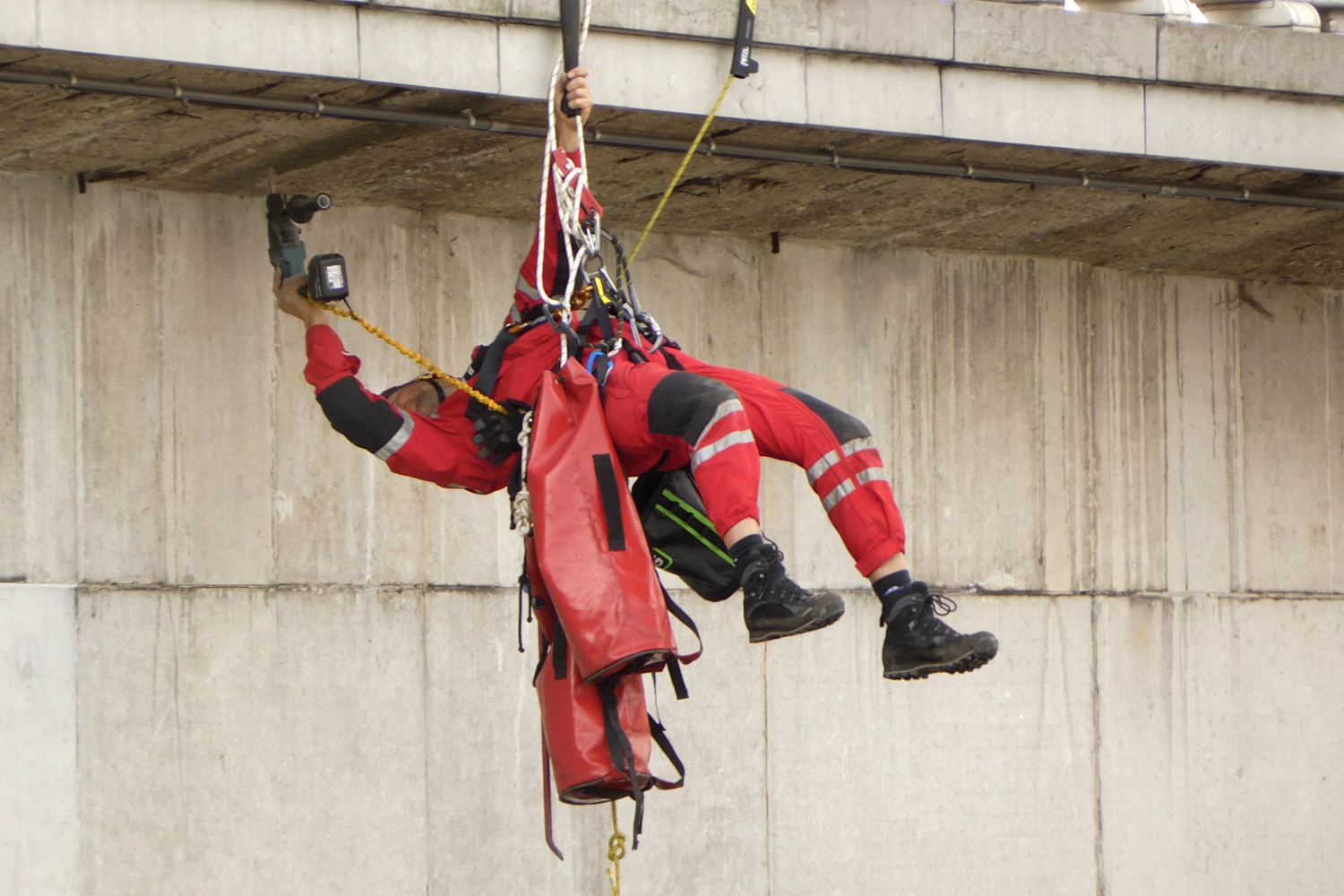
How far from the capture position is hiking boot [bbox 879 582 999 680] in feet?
15.9

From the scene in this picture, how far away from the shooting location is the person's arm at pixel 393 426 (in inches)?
208

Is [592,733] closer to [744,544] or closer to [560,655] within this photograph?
→ [560,655]

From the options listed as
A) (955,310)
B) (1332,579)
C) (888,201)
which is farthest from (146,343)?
(1332,579)

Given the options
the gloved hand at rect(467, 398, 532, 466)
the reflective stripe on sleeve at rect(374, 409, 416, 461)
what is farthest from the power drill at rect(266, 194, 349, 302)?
the gloved hand at rect(467, 398, 532, 466)

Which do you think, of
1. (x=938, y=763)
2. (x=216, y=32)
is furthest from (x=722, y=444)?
(x=938, y=763)

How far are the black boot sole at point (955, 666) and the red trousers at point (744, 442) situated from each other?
11.5 inches

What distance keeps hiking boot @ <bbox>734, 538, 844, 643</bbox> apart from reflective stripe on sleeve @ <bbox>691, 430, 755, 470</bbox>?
9.7 inches

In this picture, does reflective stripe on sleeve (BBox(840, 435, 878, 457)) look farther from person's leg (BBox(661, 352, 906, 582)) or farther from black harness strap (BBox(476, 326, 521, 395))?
black harness strap (BBox(476, 326, 521, 395))

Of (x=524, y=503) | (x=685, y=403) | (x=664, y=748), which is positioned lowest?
(x=664, y=748)

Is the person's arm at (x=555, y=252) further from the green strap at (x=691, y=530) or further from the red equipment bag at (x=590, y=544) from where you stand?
the green strap at (x=691, y=530)

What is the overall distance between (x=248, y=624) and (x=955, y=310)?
319 centimetres

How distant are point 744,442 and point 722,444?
0.18ft

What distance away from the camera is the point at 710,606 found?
7.41 metres

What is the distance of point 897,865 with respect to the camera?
7.70 meters
